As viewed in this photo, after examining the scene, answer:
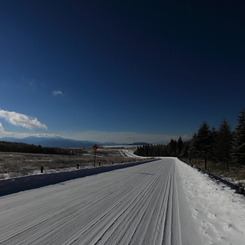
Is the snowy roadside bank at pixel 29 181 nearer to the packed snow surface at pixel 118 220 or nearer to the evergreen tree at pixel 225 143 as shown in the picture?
the packed snow surface at pixel 118 220

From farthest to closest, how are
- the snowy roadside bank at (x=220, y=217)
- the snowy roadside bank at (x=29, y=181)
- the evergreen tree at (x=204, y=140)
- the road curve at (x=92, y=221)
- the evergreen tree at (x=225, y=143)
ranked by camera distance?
the evergreen tree at (x=204, y=140) < the evergreen tree at (x=225, y=143) < the snowy roadside bank at (x=29, y=181) < the snowy roadside bank at (x=220, y=217) < the road curve at (x=92, y=221)

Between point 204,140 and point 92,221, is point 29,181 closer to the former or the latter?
point 92,221

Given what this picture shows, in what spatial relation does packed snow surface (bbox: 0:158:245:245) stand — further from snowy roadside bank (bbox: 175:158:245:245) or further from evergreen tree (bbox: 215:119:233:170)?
evergreen tree (bbox: 215:119:233:170)

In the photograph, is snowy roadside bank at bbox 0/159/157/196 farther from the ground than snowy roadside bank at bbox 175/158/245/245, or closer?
closer

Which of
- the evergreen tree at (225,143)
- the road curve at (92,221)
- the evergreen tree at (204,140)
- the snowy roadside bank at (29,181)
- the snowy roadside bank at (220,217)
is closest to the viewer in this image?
the road curve at (92,221)

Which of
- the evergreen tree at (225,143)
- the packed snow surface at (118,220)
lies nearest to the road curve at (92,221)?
the packed snow surface at (118,220)

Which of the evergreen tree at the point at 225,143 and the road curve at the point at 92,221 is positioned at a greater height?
the evergreen tree at the point at 225,143

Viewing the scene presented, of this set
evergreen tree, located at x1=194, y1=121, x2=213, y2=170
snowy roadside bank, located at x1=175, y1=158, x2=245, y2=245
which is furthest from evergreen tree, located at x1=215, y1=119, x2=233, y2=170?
snowy roadside bank, located at x1=175, y1=158, x2=245, y2=245

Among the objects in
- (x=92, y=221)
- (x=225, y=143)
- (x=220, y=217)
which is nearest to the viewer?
(x=92, y=221)

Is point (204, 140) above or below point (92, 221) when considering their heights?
above

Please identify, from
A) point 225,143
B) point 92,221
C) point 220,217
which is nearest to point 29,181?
point 92,221

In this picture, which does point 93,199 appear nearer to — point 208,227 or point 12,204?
point 12,204

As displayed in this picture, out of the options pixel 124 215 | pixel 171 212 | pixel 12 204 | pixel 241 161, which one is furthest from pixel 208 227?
pixel 241 161

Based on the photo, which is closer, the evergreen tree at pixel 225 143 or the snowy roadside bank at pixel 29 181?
the snowy roadside bank at pixel 29 181
